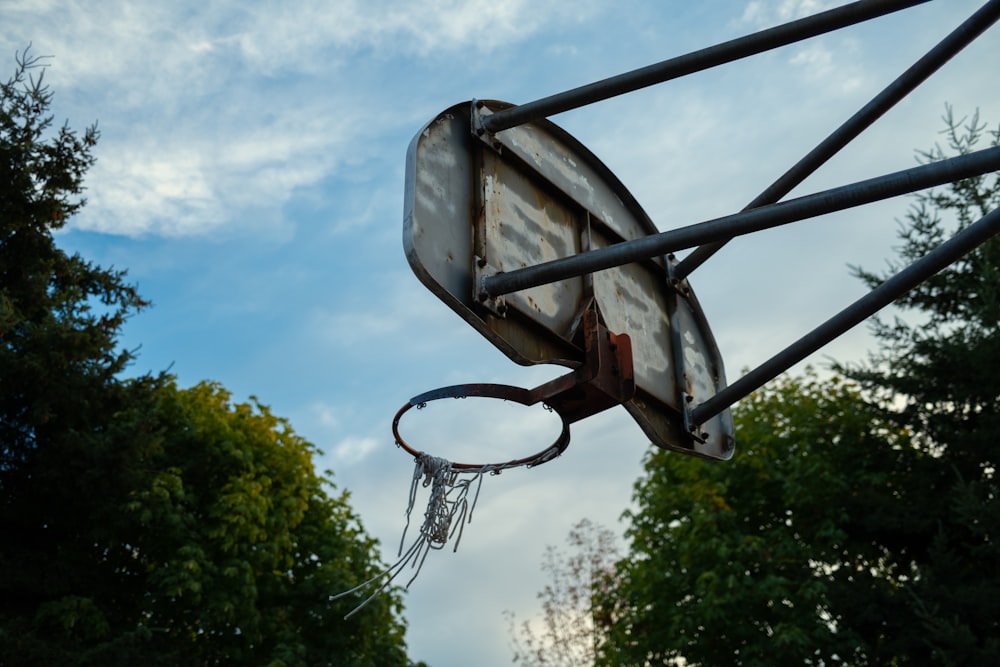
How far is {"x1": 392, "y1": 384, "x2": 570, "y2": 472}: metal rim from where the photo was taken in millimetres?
4145

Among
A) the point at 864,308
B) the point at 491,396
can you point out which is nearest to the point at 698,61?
the point at 864,308

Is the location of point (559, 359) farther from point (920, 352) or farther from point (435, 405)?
point (920, 352)

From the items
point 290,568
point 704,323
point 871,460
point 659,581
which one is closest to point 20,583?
point 290,568

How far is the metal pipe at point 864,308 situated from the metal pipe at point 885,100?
1.80ft

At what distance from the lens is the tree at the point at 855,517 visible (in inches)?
575

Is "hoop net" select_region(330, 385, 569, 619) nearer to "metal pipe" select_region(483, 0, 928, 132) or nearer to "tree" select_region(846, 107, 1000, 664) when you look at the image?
"metal pipe" select_region(483, 0, 928, 132)

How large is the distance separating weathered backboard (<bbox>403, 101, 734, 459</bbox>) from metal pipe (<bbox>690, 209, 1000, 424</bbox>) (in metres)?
0.27

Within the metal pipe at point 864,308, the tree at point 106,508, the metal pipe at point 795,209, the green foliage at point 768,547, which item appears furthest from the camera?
the green foliage at point 768,547

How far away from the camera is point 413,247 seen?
11.2ft

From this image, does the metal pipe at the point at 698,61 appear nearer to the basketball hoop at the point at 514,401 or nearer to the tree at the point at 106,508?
the basketball hoop at the point at 514,401

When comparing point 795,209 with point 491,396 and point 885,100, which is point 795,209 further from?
point 491,396

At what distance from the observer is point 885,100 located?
407 centimetres

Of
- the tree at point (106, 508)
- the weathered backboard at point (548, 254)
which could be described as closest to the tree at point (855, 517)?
the tree at point (106, 508)

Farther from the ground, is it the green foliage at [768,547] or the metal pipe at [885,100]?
the green foliage at [768,547]
